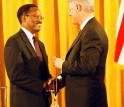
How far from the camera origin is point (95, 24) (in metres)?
2.31

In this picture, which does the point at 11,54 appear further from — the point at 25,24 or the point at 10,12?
the point at 10,12

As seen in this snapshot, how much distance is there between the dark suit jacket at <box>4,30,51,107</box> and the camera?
2500 millimetres

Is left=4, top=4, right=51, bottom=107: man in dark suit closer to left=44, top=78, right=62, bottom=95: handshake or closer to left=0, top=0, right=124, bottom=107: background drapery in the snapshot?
left=44, top=78, right=62, bottom=95: handshake

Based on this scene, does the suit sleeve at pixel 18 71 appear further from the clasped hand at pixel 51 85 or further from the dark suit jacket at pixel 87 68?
the dark suit jacket at pixel 87 68

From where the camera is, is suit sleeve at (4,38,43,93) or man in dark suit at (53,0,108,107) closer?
man in dark suit at (53,0,108,107)

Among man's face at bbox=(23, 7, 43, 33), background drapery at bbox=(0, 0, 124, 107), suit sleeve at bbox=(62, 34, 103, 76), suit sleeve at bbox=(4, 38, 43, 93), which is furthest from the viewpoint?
background drapery at bbox=(0, 0, 124, 107)

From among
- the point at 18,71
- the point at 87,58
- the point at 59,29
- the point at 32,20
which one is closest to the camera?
the point at 87,58

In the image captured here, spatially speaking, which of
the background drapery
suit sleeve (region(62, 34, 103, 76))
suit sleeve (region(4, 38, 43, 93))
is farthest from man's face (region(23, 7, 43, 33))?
the background drapery

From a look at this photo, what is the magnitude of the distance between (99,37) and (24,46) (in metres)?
0.64

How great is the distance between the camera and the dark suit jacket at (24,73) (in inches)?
98.4

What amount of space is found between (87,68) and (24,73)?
1.80 feet

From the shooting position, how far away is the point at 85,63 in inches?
85.7

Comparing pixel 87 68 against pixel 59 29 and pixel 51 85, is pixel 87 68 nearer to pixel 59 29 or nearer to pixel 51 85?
pixel 51 85

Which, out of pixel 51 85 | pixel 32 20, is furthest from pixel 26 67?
pixel 32 20
